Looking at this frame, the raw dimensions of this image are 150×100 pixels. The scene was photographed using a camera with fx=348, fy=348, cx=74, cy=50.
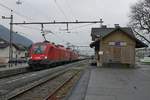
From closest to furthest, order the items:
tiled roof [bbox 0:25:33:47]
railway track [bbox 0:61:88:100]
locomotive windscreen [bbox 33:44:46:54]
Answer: railway track [bbox 0:61:88:100] → locomotive windscreen [bbox 33:44:46:54] → tiled roof [bbox 0:25:33:47]

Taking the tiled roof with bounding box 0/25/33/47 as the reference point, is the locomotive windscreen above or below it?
below

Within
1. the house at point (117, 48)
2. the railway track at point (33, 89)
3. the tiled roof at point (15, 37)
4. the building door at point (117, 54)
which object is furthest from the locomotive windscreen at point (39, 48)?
the tiled roof at point (15, 37)

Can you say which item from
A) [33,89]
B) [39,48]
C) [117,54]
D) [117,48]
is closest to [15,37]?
[117,48]

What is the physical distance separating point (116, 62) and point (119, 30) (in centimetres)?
409

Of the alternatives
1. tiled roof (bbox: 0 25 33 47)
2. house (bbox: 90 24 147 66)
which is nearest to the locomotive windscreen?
house (bbox: 90 24 147 66)

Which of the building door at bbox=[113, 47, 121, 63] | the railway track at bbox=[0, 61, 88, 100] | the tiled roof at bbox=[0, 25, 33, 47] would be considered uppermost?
the tiled roof at bbox=[0, 25, 33, 47]

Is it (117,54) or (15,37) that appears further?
(15,37)

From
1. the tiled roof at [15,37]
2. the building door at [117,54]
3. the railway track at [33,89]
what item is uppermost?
the tiled roof at [15,37]

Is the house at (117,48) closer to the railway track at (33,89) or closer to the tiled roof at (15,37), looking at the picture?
the railway track at (33,89)

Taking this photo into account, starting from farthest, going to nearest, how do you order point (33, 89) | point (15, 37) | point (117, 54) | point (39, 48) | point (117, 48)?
1. point (15, 37)
2. point (117, 48)
3. point (117, 54)
4. point (39, 48)
5. point (33, 89)

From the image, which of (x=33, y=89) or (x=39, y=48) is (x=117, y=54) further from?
(x=33, y=89)

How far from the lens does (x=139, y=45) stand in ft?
148

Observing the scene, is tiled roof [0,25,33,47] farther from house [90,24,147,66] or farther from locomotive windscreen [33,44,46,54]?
locomotive windscreen [33,44,46,54]

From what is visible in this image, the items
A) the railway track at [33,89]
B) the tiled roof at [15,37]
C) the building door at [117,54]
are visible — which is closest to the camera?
the railway track at [33,89]
